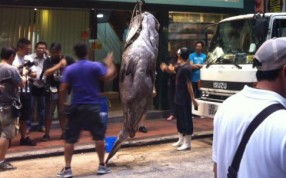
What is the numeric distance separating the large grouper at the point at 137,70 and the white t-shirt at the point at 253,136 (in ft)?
15.4

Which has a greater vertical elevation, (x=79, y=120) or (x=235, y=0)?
(x=235, y=0)

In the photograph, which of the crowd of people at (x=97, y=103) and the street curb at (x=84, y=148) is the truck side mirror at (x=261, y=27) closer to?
the crowd of people at (x=97, y=103)

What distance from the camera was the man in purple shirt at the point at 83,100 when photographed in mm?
6898

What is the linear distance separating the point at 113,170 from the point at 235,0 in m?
8.31

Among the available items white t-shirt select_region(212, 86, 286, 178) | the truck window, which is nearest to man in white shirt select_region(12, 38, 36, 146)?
the truck window

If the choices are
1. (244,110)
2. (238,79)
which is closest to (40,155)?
(238,79)

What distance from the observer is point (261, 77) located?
7.38 feet

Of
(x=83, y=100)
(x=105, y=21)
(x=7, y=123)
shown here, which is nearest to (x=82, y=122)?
(x=83, y=100)

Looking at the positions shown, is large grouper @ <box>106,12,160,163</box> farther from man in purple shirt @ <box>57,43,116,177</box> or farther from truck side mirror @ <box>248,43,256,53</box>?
→ truck side mirror @ <box>248,43,256,53</box>

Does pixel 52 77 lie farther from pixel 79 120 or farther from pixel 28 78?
pixel 79 120

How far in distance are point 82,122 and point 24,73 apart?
2888 millimetres

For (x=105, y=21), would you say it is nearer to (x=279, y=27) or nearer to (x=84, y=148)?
(x=84, y=148)

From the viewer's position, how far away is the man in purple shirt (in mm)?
6898

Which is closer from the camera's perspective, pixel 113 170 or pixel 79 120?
pixel 79 120
